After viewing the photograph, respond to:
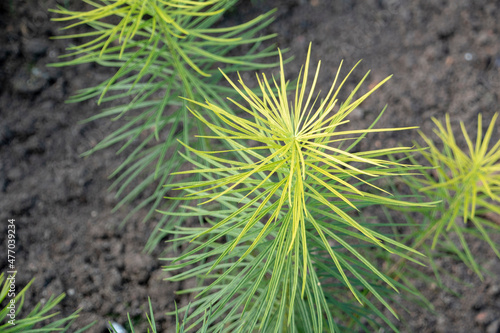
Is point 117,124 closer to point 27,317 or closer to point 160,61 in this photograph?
point 160,61

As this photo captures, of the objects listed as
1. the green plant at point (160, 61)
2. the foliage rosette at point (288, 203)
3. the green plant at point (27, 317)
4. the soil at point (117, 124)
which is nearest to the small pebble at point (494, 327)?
the soil at point (117, 124)

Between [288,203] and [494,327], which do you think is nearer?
[288,203]

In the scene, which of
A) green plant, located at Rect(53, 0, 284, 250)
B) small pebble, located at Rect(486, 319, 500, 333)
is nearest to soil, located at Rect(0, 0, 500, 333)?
small pebble, located at Rect(486, 319, 500, 333)

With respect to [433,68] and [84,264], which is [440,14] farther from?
[84,264]

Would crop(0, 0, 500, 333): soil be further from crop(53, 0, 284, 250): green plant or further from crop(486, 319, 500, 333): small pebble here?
crop(53, 0, 284, 250): green plant

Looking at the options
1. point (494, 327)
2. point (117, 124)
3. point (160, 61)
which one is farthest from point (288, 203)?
point (117, 124)

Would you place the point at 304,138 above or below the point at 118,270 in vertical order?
above

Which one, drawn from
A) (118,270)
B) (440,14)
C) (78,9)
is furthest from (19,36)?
(440,14)

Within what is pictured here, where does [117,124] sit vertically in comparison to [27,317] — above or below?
above
